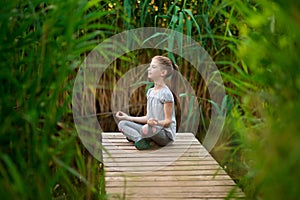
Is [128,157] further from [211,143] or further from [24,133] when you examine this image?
[24,133]

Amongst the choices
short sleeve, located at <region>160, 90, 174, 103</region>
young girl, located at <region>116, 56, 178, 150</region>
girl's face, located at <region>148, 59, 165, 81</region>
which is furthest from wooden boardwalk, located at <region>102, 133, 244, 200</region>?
girl's face, located at <region>148, 59, 165, 81</region>

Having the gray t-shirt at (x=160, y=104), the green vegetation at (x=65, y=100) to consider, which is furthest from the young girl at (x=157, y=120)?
the green vegetation at (x=65, y=100)

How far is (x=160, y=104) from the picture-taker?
3.53 metres

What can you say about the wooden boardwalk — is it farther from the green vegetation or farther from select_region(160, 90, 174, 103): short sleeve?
the green vegetation

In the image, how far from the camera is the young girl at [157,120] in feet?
11.4

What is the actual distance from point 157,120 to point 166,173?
0.72 meters

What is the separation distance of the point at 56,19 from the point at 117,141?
1989 mm

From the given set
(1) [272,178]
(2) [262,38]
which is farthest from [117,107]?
(1) [272,178]

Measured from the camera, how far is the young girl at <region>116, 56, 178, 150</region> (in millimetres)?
3486

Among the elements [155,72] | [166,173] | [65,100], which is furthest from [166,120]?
[65,100]

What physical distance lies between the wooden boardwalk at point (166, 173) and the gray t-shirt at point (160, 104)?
0.10 m

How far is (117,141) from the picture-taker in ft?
12.1

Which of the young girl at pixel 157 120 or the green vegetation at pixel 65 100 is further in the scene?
the young girl at pixel 157 120

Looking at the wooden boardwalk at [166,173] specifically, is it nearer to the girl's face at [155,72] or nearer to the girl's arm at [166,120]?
the girl's arm at [166,120]
